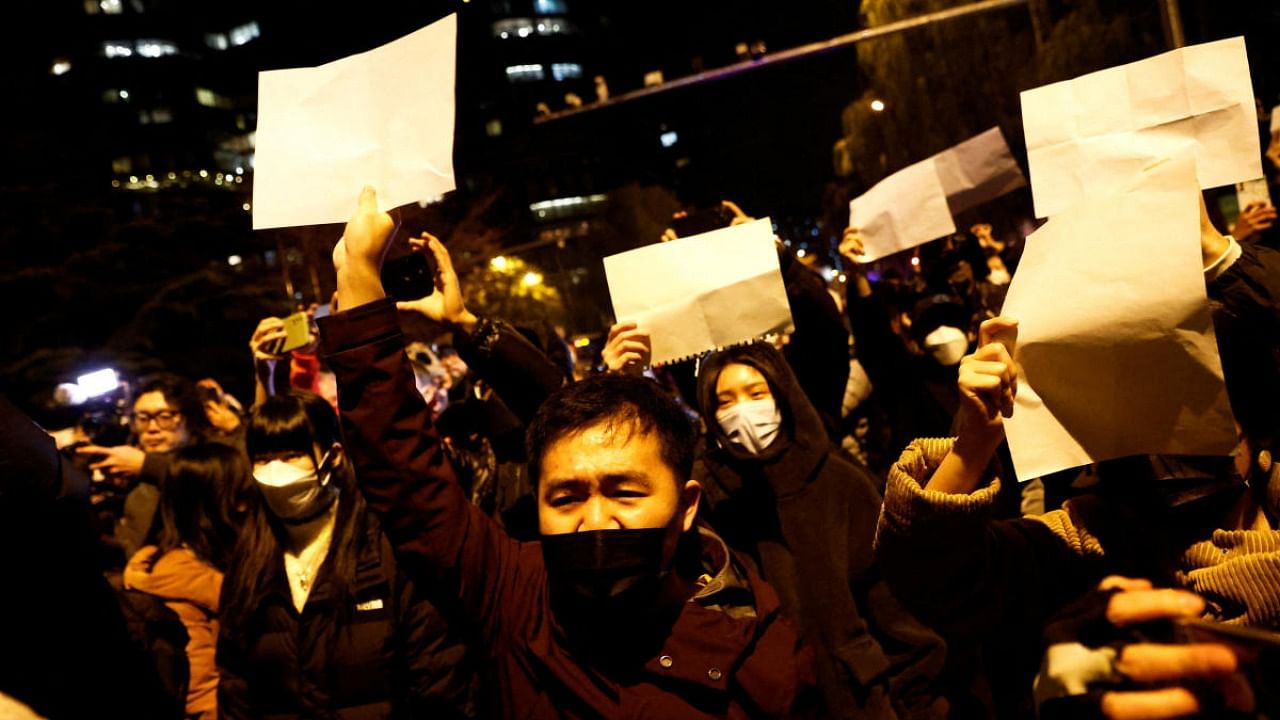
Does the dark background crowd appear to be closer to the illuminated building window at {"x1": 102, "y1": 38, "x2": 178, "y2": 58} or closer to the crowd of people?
the crowd of people

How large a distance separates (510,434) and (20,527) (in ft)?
7.10

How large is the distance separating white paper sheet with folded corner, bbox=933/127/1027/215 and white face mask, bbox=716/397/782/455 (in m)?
2.17

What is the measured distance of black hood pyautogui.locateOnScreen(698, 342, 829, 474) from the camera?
3.18 metres

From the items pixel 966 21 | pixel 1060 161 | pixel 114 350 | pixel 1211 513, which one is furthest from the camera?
pixel 114 350

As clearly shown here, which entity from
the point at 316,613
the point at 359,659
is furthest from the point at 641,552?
the point at 316,613

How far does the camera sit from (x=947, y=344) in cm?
429

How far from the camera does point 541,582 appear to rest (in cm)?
201

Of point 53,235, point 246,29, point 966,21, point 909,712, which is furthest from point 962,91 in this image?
point 246,29

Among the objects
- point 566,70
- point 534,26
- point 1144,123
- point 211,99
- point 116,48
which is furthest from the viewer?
point 566,70

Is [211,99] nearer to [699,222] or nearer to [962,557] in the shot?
[699,222]

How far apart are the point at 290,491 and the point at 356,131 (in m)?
1.64

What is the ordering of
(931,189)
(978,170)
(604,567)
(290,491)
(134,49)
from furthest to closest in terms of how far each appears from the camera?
(134,49) → (978,170) → (931,189) → (290,491) → (604,567)

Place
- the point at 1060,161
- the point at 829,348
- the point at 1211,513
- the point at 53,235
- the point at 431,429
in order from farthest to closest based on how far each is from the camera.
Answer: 1. the point at 53,235
2. the point at 829,348
3. the point at 1060,161
4. the point at 431,429
5. the point at 1211,513

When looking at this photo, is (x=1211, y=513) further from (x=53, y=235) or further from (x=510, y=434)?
(x=53, y=235)
